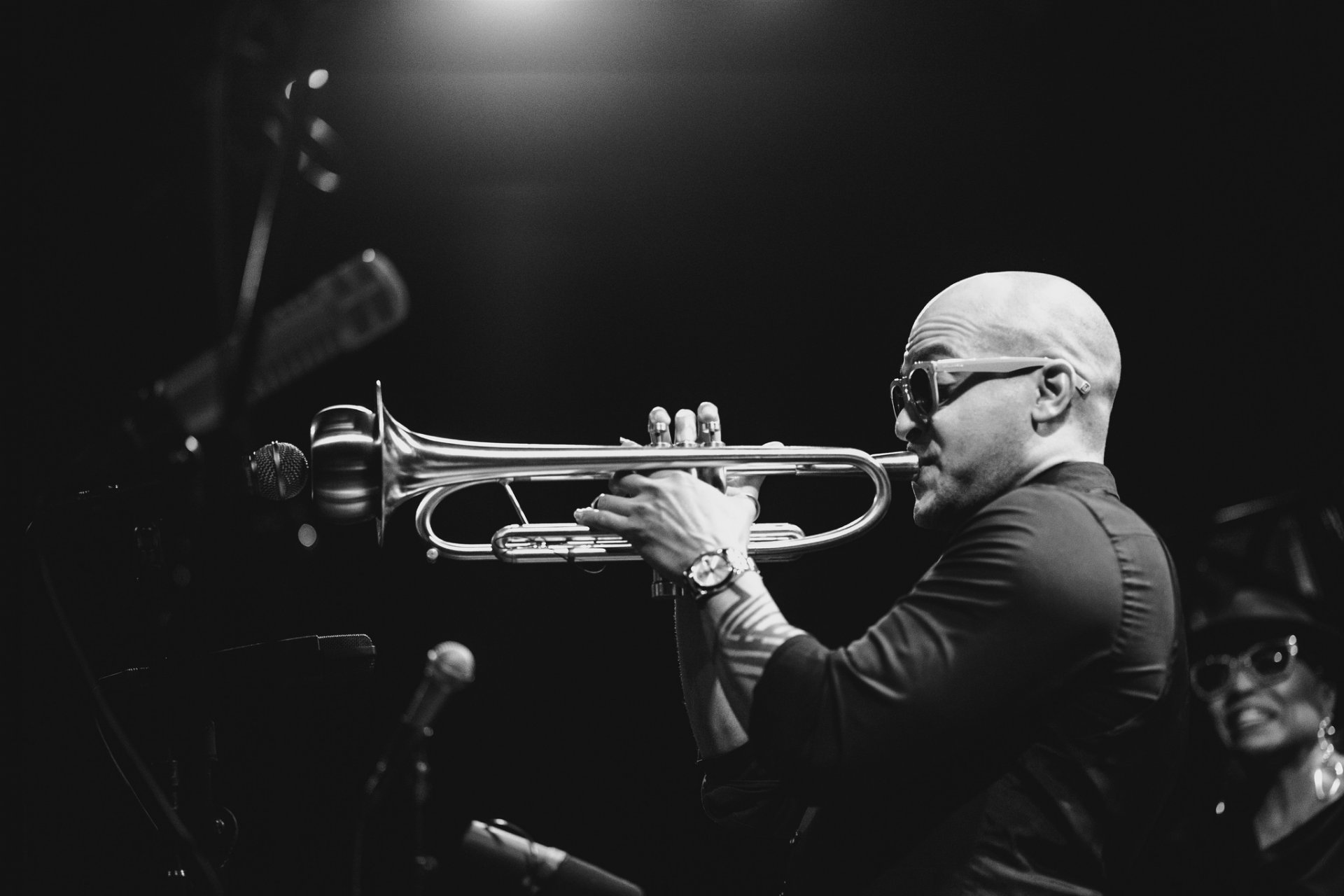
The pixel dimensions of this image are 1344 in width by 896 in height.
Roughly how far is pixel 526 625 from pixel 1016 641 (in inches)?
91.8

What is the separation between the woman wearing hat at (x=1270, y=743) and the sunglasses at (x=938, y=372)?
8.15 feet

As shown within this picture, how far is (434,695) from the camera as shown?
1.68 meters

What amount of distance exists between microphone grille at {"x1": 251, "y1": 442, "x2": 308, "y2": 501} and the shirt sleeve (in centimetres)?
103

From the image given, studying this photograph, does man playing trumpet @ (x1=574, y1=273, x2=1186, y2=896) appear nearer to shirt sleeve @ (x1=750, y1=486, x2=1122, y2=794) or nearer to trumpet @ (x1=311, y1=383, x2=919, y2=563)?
shirt sleeve @ (x1=750, y1=486, x2=1122, y2=794)

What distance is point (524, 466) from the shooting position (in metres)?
2.72

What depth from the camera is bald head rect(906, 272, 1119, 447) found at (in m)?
2.45

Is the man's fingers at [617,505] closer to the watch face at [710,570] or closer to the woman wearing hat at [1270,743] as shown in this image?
the watch face at [710,570]

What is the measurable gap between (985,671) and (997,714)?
0.09 meters

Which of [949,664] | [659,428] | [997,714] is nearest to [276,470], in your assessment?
[659,428]

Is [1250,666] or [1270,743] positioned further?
[1250,666]

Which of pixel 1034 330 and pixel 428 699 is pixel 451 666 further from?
pixel 1034 330

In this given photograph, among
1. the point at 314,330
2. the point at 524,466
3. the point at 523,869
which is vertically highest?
the point at 314,330

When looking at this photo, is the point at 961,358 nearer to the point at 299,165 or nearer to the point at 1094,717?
the point at 1094,717

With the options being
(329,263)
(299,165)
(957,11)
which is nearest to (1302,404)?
(957,11)
